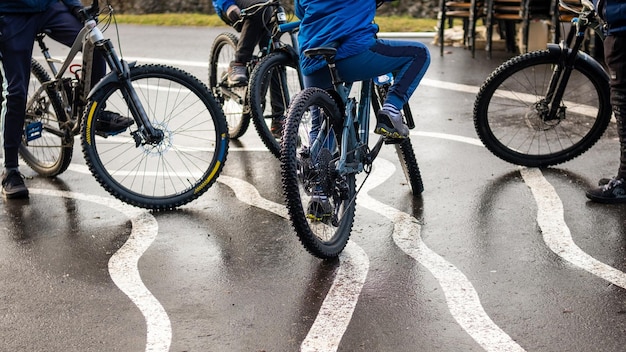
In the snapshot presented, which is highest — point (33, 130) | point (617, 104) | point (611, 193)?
point (617, 104)

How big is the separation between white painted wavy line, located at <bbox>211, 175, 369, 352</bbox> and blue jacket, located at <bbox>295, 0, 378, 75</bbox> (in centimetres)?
112

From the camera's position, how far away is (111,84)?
20.9ft

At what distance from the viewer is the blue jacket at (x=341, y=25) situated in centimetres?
548

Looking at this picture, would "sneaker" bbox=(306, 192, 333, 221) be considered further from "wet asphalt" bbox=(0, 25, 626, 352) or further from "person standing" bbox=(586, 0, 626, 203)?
"person standing" bbox=(586, 0, 626, 203)

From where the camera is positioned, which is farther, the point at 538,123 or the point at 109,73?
the point at 538,123

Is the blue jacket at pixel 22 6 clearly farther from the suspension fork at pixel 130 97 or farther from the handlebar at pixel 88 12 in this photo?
the suspension fork at pixel 130 97

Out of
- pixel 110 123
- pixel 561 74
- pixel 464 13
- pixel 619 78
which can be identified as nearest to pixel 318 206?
pixel 110 123

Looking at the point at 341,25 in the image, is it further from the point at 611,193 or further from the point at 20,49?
the point at 20,49

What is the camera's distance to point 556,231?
231 inches

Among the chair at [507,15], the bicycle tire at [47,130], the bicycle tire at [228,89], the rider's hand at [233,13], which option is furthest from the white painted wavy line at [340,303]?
the chair at [507,15]

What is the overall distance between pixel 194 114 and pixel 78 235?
3.10 meters

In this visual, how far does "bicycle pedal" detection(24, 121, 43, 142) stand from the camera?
709 centimetres

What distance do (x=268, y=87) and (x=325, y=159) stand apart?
7.44 ft

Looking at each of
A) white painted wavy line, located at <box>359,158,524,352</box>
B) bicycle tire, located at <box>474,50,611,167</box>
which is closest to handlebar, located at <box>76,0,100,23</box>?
white painted wavy line, located at <box>359,158,524,352</box>
